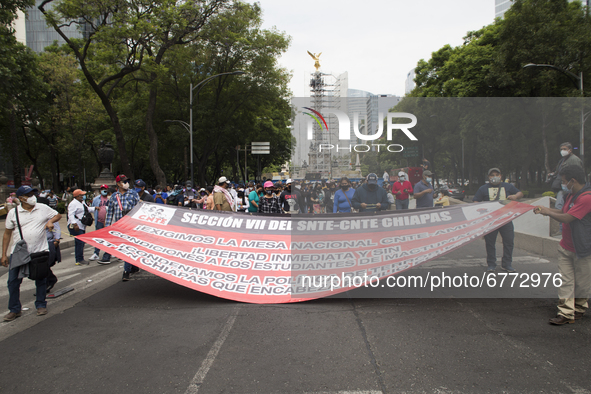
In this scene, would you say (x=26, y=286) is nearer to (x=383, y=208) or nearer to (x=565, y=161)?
(x=383, y=208)

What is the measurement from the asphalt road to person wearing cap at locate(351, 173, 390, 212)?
81.6 inches

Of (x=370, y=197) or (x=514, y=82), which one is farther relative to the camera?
(x=514, y=82)

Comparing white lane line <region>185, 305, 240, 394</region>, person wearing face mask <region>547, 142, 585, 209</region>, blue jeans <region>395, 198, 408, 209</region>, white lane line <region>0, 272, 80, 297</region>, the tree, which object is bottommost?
white lane line <region>0, 272, 80, 297</region>

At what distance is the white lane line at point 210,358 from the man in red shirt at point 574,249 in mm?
3746

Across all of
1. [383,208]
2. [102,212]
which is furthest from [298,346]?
[102,212]

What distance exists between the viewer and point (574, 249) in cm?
475

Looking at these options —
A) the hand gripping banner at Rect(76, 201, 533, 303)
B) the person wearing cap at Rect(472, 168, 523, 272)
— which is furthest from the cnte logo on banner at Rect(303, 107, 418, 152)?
the hand gripping banner at Rect(76, 201, 533, 303)

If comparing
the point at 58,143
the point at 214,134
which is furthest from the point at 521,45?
the point at 58,143

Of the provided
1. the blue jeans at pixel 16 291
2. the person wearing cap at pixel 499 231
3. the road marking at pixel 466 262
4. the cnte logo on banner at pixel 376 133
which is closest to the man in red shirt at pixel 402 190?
the cnte logo on banner at pixel 376 133

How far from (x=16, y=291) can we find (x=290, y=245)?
3.74 m

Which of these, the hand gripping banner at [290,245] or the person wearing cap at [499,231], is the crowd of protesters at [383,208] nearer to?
the person wearing cap at [499,231]

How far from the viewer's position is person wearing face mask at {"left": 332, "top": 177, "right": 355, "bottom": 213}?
7852 mm

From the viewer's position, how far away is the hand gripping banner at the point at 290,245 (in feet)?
18.0

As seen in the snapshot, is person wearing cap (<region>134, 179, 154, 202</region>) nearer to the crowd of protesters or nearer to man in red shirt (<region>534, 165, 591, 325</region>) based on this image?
the crowd of protesters
